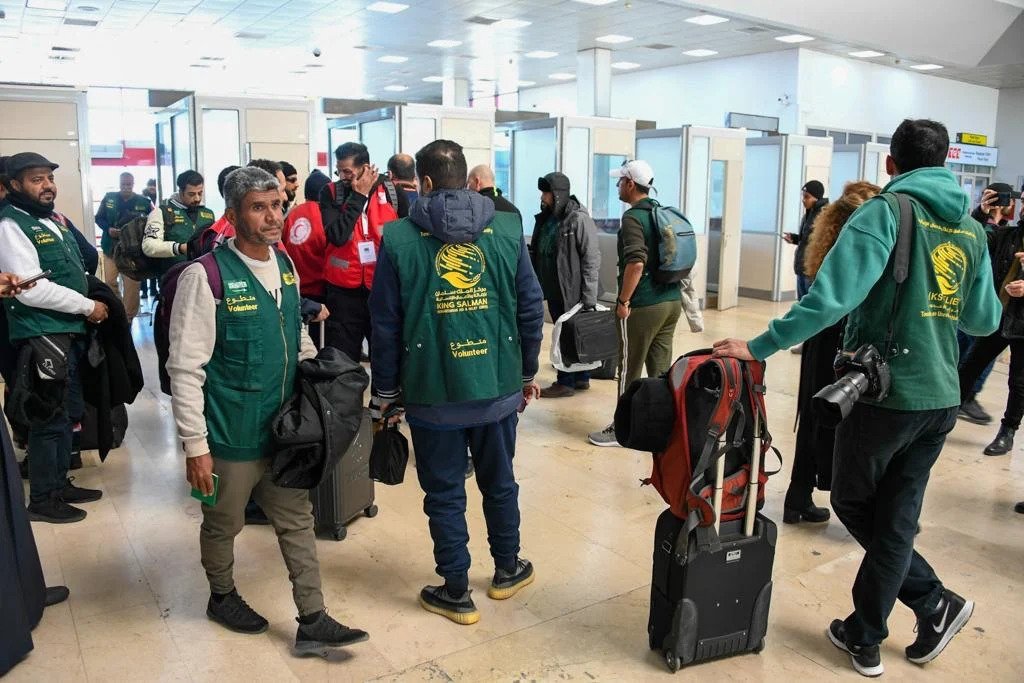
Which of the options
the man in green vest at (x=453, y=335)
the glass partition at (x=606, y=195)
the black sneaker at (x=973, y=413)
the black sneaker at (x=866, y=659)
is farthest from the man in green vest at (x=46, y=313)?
the glass partition at (x=606, y=195)

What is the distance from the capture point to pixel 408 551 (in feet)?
11.3

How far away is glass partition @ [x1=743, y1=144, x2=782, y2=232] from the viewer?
36.7 feet

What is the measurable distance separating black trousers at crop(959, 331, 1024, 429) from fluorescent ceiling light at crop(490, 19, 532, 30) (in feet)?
30.9

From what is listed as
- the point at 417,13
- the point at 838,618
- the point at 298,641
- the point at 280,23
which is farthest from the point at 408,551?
the point at 280,23

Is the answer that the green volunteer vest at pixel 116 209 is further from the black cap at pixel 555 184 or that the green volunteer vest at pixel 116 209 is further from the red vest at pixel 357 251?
the red vest at pixel 357 251

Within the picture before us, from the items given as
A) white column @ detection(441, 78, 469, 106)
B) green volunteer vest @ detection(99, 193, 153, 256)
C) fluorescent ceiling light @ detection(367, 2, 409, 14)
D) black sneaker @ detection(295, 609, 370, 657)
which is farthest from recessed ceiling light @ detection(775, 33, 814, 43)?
black sneaker @ detection(295, 609, 370, 657)

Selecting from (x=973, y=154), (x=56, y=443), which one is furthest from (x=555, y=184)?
(x=973, y=154)

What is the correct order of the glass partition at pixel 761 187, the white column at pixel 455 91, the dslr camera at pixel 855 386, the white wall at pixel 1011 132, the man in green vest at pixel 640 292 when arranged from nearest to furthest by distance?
the dslr camera at pixel 855 386 → the man in green vest at pixel 640 292 → the glass partition at pixel 761 187 → the white column at pixel 455 91 → the white wall at pixel 1011 132

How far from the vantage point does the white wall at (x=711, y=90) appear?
14907 mm

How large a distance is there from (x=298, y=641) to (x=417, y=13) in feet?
36.0

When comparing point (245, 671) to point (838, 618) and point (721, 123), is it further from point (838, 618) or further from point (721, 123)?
point (721, 123)

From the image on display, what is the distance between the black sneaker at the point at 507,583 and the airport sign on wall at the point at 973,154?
17904 millimetres

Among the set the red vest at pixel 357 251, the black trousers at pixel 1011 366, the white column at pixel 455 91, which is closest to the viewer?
the red vest at pixel 357 251

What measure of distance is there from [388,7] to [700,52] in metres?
6.49
